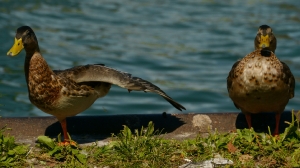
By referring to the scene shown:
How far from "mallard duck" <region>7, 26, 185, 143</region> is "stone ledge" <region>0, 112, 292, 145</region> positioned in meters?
0.46

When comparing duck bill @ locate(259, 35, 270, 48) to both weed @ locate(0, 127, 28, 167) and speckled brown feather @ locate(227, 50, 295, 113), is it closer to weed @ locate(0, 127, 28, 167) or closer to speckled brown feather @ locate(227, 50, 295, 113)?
speckled brown feather @ locate(227, 50, 295, 113)

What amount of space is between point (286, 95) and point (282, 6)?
1317 cm

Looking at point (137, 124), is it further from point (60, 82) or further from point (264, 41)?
point (264, 41)

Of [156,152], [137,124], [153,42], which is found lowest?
[156,152]

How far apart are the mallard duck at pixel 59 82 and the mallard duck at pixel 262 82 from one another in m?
0.99

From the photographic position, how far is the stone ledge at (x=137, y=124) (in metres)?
7.18

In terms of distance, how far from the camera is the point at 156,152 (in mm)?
6070

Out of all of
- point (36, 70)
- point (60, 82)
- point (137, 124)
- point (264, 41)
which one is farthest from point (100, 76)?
point (264, 41)

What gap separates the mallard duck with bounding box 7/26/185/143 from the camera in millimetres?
6578

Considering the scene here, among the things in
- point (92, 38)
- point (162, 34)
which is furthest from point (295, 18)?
point (92, 38)

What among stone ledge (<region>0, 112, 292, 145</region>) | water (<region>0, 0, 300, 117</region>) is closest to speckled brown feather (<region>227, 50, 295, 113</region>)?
stone ledge (<region>0, 112, 292, 145</region>)

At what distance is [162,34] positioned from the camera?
17.3 m

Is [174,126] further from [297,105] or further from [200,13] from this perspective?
[200,13]

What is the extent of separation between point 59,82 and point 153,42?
1024cm
